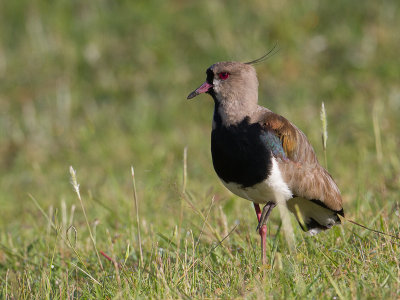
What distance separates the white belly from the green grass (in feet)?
0.95

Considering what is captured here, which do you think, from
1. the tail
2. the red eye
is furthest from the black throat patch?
the tail

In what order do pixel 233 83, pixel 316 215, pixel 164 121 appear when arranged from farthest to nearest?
pixel 164 121, pixel 316 215, pixel 233 83

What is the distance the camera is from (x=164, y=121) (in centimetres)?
805

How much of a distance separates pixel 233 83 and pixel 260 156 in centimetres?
60

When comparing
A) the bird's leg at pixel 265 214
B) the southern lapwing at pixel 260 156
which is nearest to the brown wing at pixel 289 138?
the southern lapwing at pixel 260 156

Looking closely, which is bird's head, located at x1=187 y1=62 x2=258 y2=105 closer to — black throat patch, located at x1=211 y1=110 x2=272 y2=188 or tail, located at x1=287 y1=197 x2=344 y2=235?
black throat patch, located at x1=211 y1=110 x2=272 y2=188

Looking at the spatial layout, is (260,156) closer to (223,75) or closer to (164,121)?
(223,75)

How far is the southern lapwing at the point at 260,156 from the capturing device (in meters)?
3.87

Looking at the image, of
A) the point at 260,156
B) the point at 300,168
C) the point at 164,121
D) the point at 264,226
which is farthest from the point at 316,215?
the point at 164,121

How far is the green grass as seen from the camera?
A: 13.5 ft

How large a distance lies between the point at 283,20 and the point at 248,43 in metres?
0.62

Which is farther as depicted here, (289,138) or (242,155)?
(289,138)

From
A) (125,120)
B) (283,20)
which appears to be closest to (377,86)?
(283,20)

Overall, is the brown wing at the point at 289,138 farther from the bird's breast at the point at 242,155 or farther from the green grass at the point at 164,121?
the green grass at the point at 164,121
